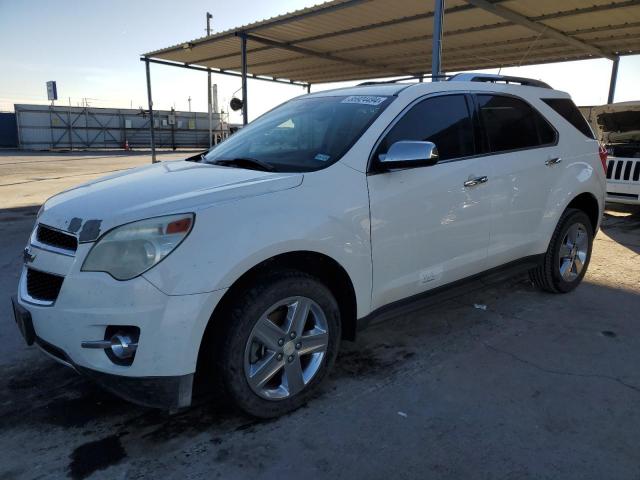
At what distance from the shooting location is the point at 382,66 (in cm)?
1471

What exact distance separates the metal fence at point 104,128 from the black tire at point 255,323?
27.2 metres

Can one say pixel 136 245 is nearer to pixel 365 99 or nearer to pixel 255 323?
pixel 255 323

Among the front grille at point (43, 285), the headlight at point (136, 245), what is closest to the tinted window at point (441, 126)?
the headlight at point (136, 245)

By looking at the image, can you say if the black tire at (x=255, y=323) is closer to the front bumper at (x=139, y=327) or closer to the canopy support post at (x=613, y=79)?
the front bumper at (x=139, y=327)

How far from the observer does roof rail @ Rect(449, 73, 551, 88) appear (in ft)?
12.6

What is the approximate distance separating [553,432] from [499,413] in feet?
0.93

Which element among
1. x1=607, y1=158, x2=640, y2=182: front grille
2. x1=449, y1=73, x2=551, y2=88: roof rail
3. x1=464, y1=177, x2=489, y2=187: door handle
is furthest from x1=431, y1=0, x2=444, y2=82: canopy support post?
x1=464, y1=177, x2=489, y2=187: door handle

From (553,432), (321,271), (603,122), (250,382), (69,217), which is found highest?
(603,122)

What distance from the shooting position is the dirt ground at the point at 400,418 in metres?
2.34

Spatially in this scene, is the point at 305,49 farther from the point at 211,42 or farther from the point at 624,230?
the point at 624,230

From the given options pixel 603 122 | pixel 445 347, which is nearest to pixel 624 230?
pixel 603 122

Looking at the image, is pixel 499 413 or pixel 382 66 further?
pixel 382 66

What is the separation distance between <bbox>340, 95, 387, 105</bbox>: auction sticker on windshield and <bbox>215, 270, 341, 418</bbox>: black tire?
131 cm

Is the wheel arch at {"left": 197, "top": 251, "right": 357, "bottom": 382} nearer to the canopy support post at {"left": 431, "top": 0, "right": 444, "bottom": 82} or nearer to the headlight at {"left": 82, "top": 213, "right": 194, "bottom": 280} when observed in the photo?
the headlight at {"left": 82, "top": 213, "right": 194, "bottom": 280}
